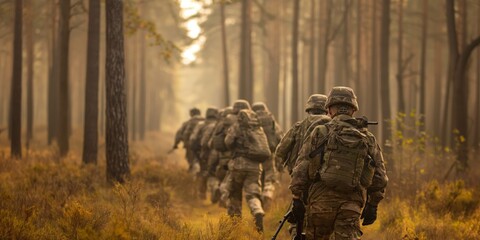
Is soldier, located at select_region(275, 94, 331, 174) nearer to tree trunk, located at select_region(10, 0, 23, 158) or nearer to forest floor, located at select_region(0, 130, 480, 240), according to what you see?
forest floor, located at select_region(0, 130, 480, 240)

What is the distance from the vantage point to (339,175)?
455cm

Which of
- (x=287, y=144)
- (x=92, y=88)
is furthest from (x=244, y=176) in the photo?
(x=92, y=88)

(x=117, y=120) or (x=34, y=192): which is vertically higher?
(x=117, y=120)

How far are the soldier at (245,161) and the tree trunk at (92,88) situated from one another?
18.1 feet

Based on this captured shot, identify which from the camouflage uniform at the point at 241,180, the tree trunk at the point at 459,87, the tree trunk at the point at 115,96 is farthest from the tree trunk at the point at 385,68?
the tree trunk at the point at 115,96

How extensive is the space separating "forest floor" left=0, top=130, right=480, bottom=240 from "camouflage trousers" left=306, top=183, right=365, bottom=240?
1447 mm

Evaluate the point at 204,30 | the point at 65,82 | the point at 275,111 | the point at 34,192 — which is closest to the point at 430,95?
the point at 275,111

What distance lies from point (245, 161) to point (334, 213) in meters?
3.64

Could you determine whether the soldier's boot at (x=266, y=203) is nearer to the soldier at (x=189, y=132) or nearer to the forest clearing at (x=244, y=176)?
the forest clearing at (x=244, y=176)

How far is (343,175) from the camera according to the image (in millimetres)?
4551

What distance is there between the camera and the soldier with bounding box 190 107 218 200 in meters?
11.9

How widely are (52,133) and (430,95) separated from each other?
2810 centimetres

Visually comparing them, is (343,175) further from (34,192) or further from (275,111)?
(275,111)

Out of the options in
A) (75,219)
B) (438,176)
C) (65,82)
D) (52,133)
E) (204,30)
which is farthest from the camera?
(204,30)
